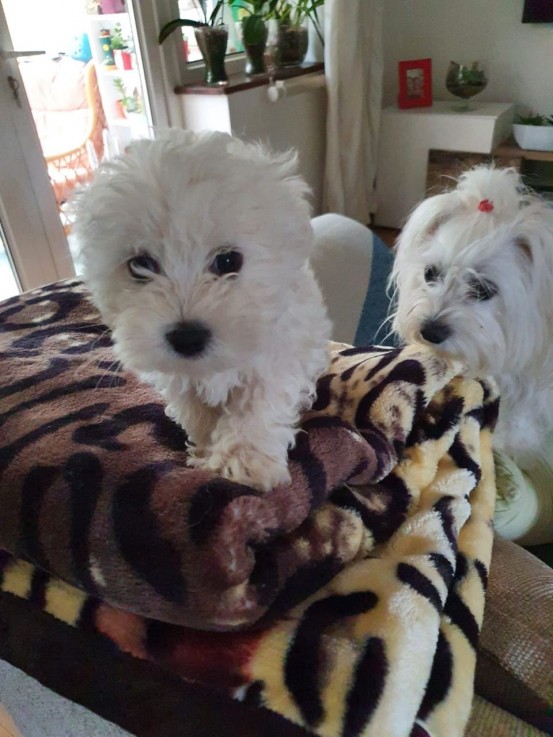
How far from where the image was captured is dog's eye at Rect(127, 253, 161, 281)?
0.80 m

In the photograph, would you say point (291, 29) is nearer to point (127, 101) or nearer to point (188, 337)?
point (127, 101)

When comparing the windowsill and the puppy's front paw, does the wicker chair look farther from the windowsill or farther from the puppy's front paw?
the puppy's front paw

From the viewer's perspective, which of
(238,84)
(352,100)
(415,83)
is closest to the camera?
(238,84)

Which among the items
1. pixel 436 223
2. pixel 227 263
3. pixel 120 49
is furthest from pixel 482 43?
pixel 227 263

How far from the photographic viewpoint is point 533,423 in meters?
1.32

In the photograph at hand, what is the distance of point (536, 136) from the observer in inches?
118

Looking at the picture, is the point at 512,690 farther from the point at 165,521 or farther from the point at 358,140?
the point at 358,140

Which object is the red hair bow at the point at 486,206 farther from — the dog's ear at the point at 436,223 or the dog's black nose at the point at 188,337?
the dog's black nose at the point at 188,337

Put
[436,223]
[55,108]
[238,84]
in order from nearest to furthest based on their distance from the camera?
[436,223] → [55,108] → [238,84]

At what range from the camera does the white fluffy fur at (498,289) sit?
1181 millimetres

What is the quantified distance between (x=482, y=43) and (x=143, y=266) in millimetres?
3452

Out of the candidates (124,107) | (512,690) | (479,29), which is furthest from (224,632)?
(479,29)

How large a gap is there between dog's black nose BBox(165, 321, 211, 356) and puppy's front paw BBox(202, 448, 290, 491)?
0.52ft

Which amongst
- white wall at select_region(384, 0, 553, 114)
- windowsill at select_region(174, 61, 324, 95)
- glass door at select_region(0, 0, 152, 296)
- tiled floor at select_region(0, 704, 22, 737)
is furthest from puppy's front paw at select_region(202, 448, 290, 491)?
white wall at select_region(384, 0, 553, 114)
